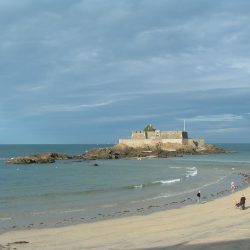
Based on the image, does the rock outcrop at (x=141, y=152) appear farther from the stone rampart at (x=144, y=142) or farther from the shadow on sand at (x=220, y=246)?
the shadow on sand at (x=220, y=246)

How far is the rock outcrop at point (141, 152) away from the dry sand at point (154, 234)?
8006cm

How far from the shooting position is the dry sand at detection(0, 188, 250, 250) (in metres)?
16.8

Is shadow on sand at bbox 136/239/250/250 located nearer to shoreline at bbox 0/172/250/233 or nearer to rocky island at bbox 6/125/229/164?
shoreline at bbox 0/172/250/233

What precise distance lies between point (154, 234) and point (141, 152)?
300 feet

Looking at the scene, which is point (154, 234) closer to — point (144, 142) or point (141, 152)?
point (141, 152)

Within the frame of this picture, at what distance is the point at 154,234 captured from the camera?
63.5ft

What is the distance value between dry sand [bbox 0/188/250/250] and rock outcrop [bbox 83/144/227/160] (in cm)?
8006

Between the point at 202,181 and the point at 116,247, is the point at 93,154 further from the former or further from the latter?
the point at 116,247

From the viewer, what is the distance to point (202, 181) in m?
47.1

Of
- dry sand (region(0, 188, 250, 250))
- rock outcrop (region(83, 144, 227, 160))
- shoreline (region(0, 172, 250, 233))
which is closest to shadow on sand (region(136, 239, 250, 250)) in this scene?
dry sand (region(0, 188, 250, 250))

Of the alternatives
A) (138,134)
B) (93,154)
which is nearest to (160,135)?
(138,134)

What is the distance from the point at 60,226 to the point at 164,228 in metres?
4.85

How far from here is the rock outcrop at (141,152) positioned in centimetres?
10634

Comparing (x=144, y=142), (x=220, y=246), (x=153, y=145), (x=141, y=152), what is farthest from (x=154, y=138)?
(x=220, y=246)
